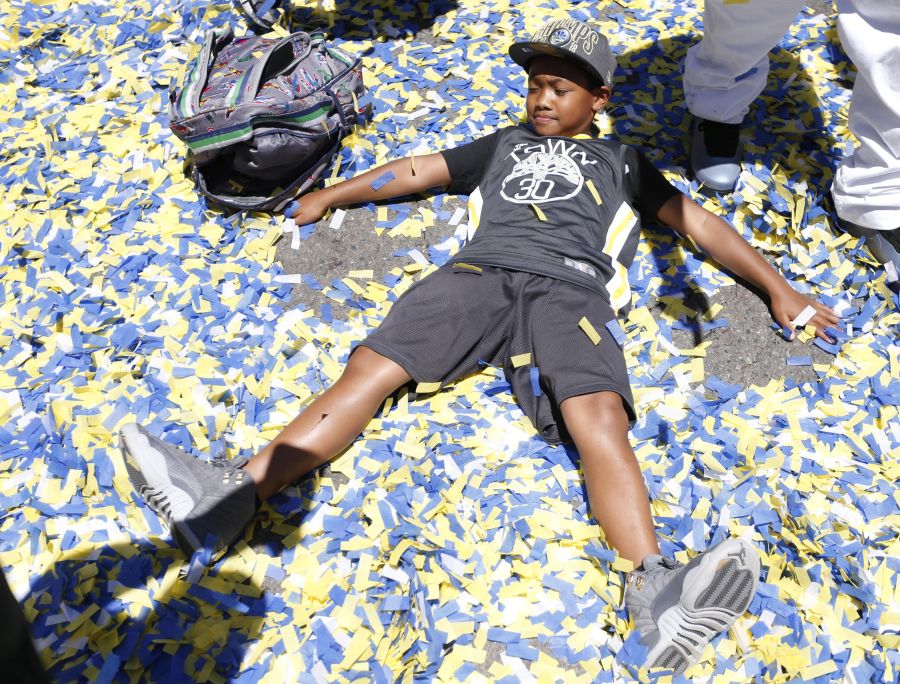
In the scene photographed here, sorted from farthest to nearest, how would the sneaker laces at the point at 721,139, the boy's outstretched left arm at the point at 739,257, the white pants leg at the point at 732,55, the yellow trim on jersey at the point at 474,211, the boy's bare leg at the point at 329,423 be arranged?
the sneaker laces at the point at 721,139
the white pants leg at the point at 732,55
the yellow trim on jersey at the point at 474,211
the boy's outstretched left arm at the point at 739,257
the boy's bare leg at the point at 329,423

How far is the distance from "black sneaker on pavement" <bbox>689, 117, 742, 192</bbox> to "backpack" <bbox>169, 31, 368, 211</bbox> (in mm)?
1771

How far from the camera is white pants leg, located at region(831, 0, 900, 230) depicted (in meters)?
3.02

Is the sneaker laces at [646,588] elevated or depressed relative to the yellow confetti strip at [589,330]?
depressed

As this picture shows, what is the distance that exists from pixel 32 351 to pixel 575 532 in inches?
91.4

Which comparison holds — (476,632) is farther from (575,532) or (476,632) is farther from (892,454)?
(892,454)

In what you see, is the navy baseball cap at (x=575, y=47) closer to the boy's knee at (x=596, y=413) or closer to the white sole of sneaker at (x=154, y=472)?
the boy's knee at (x=596, y=413)

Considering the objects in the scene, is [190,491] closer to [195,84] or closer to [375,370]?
[375,370]

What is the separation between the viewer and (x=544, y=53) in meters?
3.48

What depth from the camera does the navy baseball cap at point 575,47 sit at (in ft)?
11.0

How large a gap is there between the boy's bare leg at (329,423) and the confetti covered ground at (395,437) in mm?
113

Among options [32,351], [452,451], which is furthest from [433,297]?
[32,351]

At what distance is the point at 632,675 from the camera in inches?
86.9

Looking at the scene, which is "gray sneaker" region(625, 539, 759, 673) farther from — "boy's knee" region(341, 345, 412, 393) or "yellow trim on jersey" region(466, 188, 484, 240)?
"yellow trim on jersey" region(466, 188, 484, 240)

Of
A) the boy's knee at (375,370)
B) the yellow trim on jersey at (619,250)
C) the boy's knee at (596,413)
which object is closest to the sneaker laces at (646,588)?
the boy's knee at (596,413)
